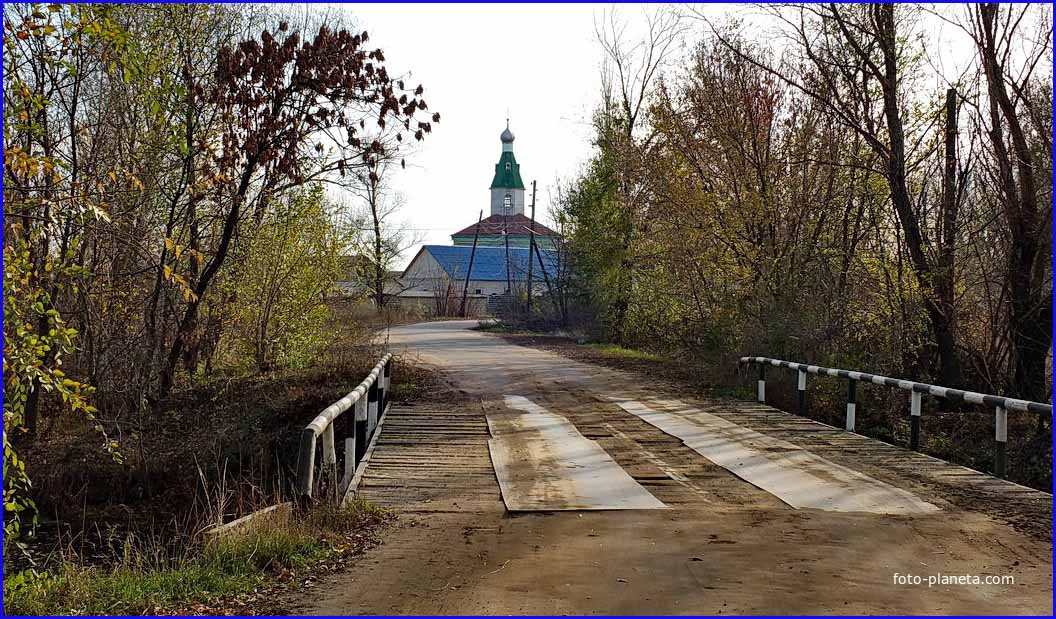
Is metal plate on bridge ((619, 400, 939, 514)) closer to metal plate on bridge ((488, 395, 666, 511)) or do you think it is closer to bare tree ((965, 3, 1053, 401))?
metal plate on bridge ((488, 395, 666, 511))

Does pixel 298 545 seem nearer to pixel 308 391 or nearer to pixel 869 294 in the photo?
pixel 308 391

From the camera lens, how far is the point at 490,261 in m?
87.1

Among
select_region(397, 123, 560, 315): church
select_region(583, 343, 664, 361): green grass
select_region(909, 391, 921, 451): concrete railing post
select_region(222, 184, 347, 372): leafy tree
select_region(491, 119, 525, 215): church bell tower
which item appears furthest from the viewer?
select_region(491, 119, 525, 215): church bell tower

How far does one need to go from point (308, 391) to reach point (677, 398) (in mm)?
6489

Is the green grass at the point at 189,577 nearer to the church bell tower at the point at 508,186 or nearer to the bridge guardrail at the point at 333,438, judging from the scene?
the bridge guardrail at the point at 333,438

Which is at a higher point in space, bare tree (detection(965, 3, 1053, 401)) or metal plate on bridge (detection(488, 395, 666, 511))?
bare tree (detection(965, 3, 1053, 401))

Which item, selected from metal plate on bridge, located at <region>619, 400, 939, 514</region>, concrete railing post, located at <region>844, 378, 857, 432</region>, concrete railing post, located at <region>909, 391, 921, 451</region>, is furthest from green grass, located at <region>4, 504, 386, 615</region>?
concrete railing post, located at <region>844, 378, 857, 432</region>

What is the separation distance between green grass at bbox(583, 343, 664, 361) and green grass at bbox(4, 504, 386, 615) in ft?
65.0

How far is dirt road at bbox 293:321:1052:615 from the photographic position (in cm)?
580

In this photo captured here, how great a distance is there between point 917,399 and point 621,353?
56.3 ft

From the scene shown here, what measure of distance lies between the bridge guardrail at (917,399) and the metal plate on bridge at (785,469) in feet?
4.70

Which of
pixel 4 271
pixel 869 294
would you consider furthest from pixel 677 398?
pixel 4 271

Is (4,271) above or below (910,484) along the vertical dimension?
above

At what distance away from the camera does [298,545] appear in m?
7.02
